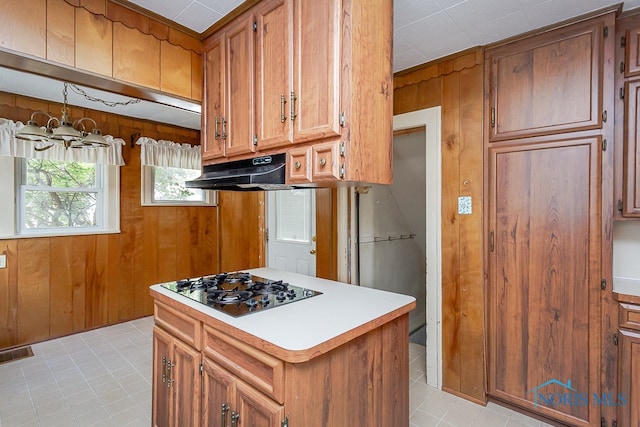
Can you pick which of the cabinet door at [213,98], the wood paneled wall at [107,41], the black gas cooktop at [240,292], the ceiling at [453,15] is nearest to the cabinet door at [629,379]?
the black gas cooktop at [240,292]

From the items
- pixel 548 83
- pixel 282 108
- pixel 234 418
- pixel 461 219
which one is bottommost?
pixel 234 418

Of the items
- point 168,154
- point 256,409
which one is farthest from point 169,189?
point 256,409

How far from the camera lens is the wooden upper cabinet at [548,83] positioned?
5.99 feet

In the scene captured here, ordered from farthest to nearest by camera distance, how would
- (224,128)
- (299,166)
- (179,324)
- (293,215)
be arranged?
(293,215)
(224,128)
(179,324)
(299,166)

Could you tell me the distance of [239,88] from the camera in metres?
1.82

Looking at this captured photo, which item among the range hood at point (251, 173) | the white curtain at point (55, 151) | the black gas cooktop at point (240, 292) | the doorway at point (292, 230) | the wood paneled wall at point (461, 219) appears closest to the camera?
the black gas cooktop at point (240, 292)

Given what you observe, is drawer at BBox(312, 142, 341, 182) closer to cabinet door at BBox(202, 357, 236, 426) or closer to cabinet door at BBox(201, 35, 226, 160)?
cabinet door at BBox(201, 35, 226, 160)

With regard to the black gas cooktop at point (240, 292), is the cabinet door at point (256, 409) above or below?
below

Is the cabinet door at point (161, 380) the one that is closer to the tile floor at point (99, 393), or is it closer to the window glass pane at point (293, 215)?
the tile floor at point (99, 393)

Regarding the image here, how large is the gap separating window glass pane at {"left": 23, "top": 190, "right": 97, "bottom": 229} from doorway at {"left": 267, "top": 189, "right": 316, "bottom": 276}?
6.43 ft

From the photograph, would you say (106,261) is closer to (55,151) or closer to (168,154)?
(55,151)

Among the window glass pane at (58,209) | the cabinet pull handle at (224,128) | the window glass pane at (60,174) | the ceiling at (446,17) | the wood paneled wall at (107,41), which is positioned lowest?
the window glass pane at (58,209)

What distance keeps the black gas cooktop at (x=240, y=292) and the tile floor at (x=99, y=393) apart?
101cm

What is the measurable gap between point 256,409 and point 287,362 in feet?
0.89
